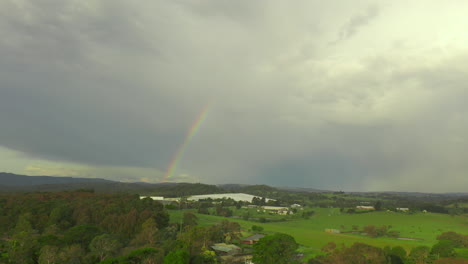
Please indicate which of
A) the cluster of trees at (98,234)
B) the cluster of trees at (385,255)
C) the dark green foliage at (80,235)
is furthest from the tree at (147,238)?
the cluster of trees at (385,255)

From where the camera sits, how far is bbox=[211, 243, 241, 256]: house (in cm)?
6919

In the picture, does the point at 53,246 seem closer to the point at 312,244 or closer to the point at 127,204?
the point at 127,204

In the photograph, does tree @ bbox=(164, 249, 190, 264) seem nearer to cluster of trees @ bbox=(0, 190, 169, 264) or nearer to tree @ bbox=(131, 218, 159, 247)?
cluster of trees @ bbox=(0, 190, 169, 264)

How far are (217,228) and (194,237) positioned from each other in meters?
17.5

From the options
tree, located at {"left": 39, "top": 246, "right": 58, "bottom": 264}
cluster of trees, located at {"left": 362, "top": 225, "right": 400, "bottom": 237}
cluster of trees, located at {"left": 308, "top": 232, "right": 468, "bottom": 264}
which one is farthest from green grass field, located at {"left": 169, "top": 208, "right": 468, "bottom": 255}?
tree, located at {"left": 39, "top": 246, "right": 58, "bottom": 264}

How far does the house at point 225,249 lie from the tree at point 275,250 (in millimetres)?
13131

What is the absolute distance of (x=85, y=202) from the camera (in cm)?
9556

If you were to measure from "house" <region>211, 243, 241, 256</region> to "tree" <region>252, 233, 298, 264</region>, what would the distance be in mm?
13131

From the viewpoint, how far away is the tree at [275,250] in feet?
185

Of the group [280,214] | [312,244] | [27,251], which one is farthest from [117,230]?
[280,214]

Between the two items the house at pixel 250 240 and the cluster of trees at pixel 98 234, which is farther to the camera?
the house at pixel 250 240

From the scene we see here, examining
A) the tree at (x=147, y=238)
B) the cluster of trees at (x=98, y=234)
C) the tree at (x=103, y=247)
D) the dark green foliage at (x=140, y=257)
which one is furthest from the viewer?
the tree at (x=147, y=238)

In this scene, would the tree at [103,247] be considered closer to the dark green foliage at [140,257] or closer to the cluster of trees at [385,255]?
the dark green foliage at [140,257]

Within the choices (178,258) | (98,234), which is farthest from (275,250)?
(98,234)
